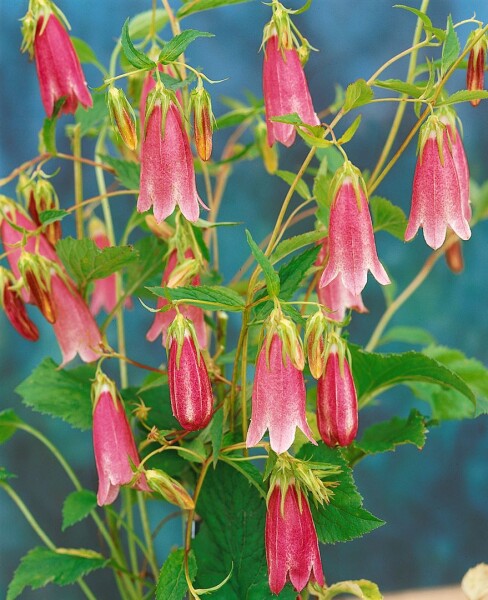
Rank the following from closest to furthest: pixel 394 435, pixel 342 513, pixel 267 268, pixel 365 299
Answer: pixel 267 268, pixel 342 513, pixel 394 435, pixel 365 299

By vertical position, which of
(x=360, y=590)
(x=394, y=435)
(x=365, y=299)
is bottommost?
(x=360, y=590)

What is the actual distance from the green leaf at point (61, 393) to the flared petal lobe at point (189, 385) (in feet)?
0.59

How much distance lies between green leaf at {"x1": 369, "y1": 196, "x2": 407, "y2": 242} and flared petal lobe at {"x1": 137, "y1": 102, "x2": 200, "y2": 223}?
0.61ft

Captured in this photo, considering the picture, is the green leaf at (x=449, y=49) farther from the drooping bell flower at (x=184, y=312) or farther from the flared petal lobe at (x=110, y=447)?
the flared petal lobe at (x=110, y=447)

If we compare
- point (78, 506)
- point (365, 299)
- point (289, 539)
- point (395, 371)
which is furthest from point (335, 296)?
point (365, 299)

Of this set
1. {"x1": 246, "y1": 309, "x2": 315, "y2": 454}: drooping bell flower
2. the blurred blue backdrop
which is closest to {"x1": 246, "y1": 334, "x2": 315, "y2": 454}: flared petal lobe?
{"x1": 246, "y1": 309, "x2": 315, "y2": 454}: drooping bell flower

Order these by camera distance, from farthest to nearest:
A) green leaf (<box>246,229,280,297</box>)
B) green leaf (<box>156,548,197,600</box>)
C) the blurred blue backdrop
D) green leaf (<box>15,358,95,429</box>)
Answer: the blurred blue backdrop
green leaf (<box>15,358,95,429</box>)
green leaf (<box>156,548,197,600</box>)
green leaf (<box>246,229,280,297</box>)

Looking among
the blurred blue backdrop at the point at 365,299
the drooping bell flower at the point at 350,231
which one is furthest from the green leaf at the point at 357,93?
the blurred blue backdrop at the point at 365,299

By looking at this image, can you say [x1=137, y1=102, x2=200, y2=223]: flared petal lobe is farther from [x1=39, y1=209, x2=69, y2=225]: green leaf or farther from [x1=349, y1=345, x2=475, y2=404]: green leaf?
[x1=349, y1=345, x2=475, y2=404]: green leaf

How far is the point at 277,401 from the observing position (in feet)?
1.50

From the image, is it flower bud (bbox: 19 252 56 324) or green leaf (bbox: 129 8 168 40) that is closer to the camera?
flower bud (bbox: 19 252 56 324)

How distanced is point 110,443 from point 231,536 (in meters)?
0.14

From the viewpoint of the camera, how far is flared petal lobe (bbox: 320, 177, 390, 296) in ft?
1.52

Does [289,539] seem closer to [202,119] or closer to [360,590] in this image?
[360,590]
